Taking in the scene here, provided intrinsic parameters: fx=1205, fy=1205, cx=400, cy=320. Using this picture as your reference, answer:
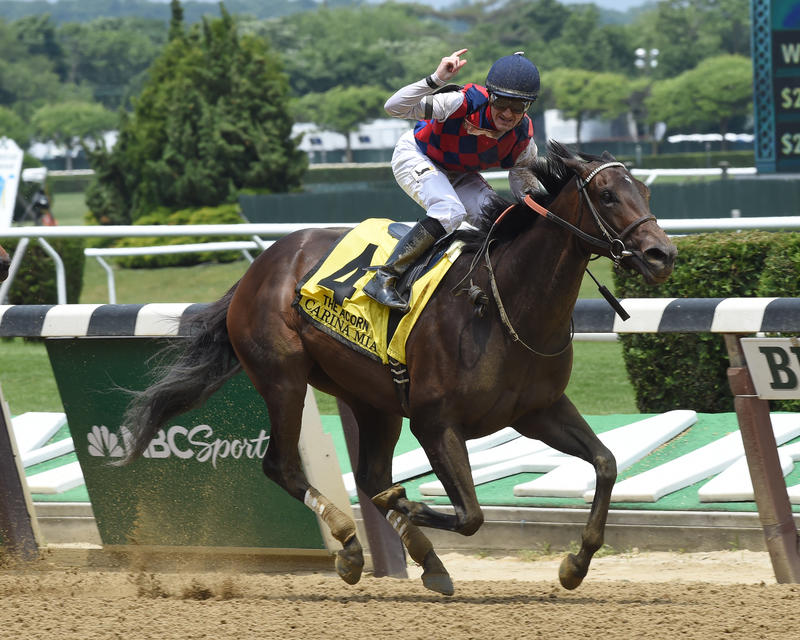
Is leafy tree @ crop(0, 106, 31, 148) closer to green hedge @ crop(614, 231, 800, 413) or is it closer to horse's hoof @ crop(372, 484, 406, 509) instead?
green hedge @ crop(614, 231, 800, 413)

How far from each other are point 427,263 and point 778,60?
8051 mm

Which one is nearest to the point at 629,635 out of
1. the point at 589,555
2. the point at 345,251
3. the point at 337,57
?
the point at 589,555

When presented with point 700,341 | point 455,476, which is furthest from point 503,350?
point 700,341

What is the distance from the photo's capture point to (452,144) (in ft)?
13.5

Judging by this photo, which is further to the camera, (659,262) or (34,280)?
(34,280)

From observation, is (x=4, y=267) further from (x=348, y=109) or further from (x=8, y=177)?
(x=348, y=109)

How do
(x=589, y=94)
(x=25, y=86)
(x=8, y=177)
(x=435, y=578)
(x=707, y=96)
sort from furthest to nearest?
1. (x=25, y=86)
2. (x=589, y=94)
3. (x=707, y=96)
4. (x=8, y=177)
5. (x=435, y=578)

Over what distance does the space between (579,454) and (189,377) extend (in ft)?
4.92

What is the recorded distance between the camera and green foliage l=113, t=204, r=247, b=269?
15758mm

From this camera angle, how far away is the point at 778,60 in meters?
11.0

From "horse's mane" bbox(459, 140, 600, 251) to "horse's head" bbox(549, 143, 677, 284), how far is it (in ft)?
0.14

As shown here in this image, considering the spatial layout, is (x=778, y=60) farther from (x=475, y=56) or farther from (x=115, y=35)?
(x=115, y=35)

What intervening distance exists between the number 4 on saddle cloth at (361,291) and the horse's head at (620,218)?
532 millimetres

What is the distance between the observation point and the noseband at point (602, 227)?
351 centimetres
